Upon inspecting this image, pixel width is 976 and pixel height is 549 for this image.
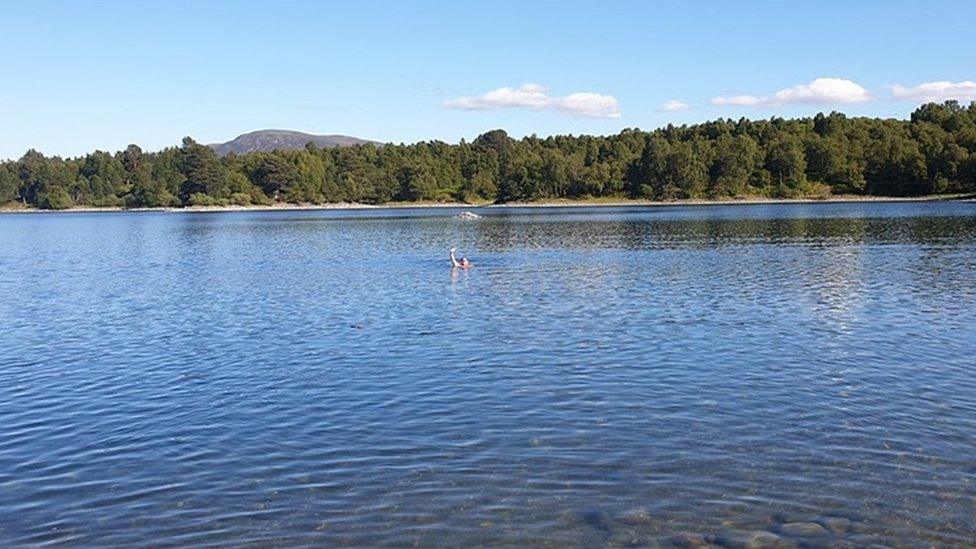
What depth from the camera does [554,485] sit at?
14.6 m

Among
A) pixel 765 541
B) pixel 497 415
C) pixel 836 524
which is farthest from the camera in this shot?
pixel 497 415

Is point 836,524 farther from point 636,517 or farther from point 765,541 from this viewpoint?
point 636,517

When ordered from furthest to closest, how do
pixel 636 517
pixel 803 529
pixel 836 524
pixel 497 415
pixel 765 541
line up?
pixel 497 415 < pixel 636 517 < pixel 836 524 < pixel 803 529 < pixel 765 541

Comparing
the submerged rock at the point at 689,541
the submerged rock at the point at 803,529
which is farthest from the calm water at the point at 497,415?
the submerged rock at the point at 689,541

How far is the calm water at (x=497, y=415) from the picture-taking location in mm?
13344

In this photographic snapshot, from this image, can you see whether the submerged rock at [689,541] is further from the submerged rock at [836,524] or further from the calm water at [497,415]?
the submerged rock at [836,524]

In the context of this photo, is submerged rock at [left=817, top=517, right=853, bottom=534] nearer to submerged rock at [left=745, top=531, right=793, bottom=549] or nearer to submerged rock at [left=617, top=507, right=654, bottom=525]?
submerged rock at [left=745, top=531, right=793, bottom=549]

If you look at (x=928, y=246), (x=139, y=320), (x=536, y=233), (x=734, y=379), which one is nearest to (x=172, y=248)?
(x=536, y=233)

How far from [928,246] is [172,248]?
70.8m

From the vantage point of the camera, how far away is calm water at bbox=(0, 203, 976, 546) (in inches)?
525

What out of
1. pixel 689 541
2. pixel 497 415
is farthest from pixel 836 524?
pixel 497 415

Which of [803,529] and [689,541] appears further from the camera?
[803,529]

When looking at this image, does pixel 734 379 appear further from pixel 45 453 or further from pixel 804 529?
pixel 45 453

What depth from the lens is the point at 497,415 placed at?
19.2 m
